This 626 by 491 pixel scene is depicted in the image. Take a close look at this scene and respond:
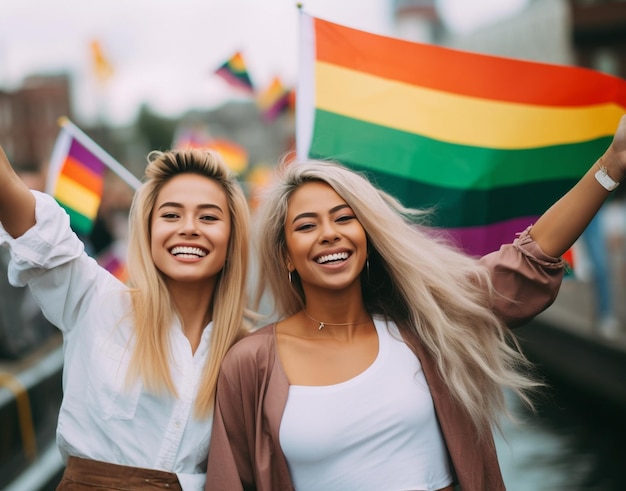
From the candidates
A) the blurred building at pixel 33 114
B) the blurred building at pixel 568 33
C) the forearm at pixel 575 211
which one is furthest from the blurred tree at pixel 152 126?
the forearm at pixel 575 211

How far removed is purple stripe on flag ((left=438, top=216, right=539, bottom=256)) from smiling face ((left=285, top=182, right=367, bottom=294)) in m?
1.22

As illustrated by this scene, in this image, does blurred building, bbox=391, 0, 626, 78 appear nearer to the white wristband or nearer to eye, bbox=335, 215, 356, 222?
the white wristband

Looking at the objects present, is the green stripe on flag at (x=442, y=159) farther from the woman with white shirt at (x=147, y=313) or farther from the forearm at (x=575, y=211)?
the forearm at (x=575, y=211)

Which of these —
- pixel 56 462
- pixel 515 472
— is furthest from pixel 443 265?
pixel 515 472

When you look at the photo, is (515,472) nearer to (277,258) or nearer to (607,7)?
(277,258)

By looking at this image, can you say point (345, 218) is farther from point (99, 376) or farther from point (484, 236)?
point (484, 236)

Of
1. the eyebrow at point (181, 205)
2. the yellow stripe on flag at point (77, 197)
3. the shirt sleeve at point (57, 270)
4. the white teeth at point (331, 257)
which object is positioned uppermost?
the yellow stripe on flag at point (77, 197)

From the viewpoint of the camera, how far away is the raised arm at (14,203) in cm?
259

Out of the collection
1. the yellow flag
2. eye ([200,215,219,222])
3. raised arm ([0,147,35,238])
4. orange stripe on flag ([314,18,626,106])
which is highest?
the yellow flag

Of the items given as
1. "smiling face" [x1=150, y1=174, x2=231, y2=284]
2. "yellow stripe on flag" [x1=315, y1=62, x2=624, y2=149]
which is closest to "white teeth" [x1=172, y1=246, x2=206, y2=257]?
"smiling face" [x1=150, y1=174, x2=231, y2=284]

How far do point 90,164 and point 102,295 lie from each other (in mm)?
2248

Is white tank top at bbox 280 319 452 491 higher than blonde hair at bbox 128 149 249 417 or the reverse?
the reverse

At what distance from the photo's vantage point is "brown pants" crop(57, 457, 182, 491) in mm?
2750

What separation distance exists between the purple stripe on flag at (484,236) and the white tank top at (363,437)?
1404 millimetres
